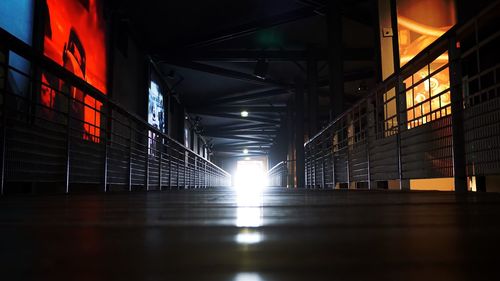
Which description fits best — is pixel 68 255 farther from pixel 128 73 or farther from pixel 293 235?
pixel 128 73

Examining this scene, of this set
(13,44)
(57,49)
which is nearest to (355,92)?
(57,49)

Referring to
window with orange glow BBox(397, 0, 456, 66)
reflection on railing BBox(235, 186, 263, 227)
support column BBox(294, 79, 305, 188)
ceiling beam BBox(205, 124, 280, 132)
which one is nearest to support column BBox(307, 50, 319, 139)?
support column BBox(294, 79, 305, 188)

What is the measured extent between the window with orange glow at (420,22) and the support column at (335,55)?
1653 mm

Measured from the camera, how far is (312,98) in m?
8.42

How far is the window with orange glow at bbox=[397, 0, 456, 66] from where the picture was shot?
13.7 feet

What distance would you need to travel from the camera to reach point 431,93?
9.23 ft

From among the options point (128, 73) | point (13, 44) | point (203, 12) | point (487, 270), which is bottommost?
point (487, 270)

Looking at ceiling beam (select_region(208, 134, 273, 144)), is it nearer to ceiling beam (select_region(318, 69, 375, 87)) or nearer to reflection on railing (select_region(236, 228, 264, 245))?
ceiling beam (select_region(318, 69, 375, 87))

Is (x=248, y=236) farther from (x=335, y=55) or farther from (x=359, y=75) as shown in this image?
(x=359, y=75)

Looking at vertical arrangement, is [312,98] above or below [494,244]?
above

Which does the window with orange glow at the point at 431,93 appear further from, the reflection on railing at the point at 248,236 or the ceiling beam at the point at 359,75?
the ceiling beam at the point at 359,75

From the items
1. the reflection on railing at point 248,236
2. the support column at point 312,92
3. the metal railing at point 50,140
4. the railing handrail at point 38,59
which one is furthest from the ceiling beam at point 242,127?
the reflection on railing at point 248,236

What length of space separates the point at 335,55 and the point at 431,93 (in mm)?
3807

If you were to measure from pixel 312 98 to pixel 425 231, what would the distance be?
26.4 feet
